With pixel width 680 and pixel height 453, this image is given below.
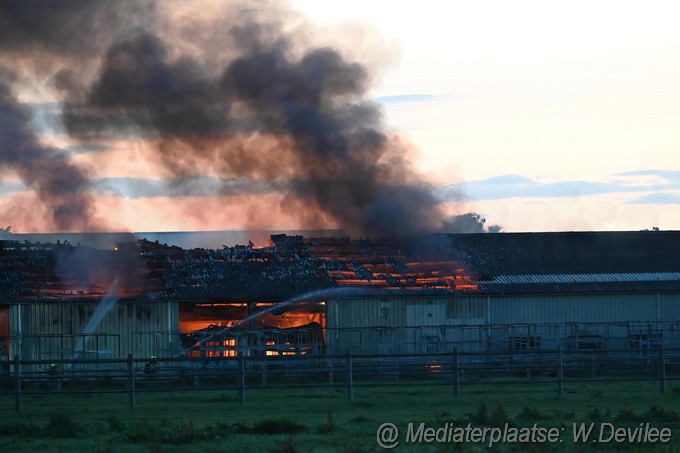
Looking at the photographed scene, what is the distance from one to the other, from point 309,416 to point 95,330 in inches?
723

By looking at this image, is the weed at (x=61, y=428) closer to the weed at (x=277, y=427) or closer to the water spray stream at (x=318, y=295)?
the weed at (x=277, y=427)

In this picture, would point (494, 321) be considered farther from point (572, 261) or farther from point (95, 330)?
point (95, 330)

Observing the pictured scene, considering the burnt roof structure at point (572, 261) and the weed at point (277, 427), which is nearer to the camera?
the weed at point (277, 427)

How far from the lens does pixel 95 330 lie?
136 ft

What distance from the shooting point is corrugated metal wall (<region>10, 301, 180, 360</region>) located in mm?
40562

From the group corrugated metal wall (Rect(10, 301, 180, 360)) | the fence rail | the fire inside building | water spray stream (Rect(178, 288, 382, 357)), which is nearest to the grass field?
the fence rail

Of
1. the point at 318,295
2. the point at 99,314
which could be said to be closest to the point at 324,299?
the point at 318,295

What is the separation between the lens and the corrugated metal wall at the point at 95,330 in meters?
40.6

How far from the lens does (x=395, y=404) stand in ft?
89.9

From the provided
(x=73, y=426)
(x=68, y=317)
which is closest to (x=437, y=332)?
(x=68, y=317)

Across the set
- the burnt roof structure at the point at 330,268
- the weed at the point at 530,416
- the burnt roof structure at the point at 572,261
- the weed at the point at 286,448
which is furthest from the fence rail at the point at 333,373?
the weed at the point at 286,448

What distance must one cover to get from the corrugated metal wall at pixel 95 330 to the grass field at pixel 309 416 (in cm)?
862

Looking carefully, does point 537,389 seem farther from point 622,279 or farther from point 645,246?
point 645,246

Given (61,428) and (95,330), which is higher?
(95,330)
